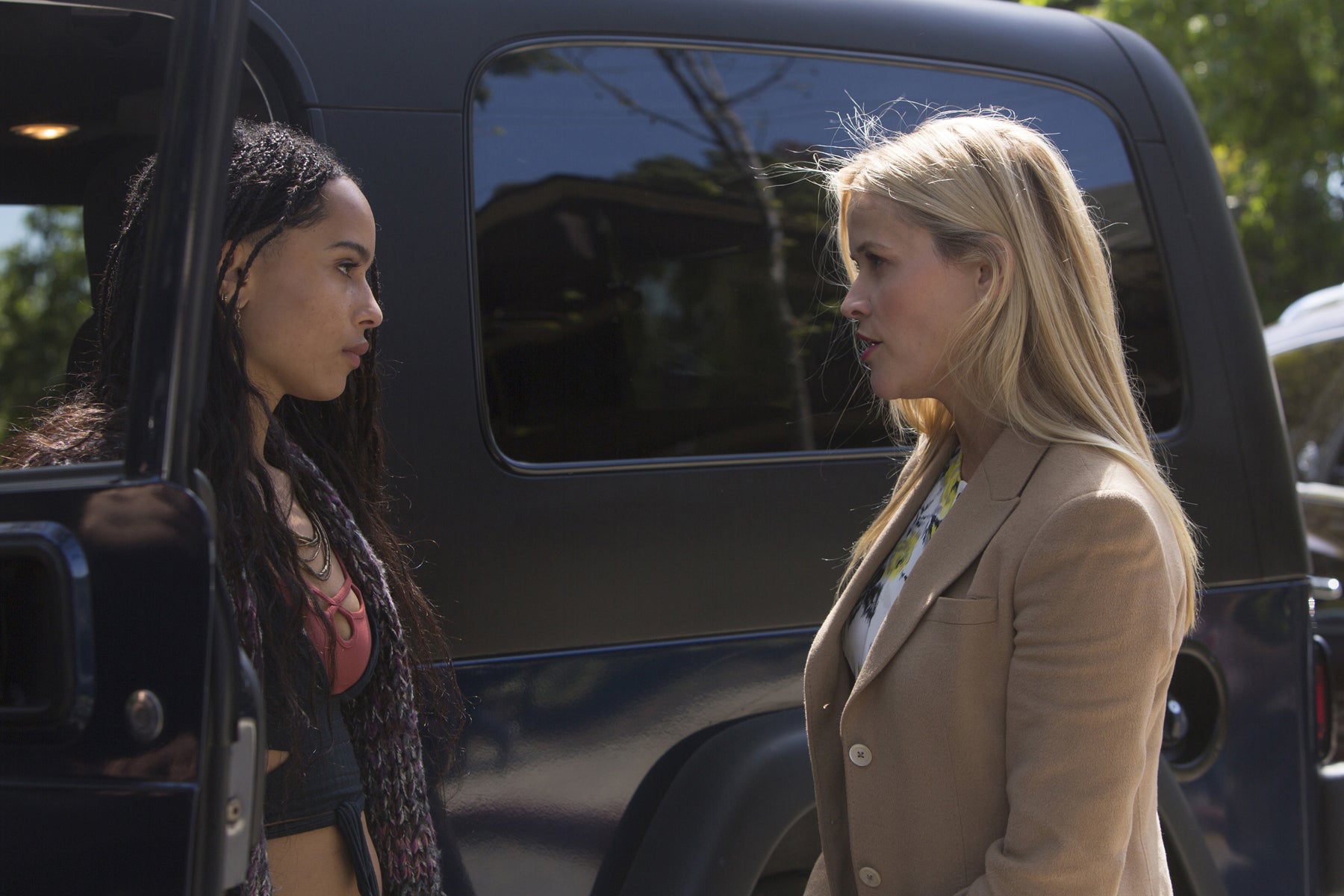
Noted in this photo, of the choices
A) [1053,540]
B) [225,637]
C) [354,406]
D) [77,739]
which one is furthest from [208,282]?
[1053,540]

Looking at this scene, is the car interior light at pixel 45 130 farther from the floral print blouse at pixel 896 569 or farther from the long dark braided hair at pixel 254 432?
the floral print blouse at pixel 896 569

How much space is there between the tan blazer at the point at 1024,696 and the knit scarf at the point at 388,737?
59 cm

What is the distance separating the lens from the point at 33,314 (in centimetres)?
711

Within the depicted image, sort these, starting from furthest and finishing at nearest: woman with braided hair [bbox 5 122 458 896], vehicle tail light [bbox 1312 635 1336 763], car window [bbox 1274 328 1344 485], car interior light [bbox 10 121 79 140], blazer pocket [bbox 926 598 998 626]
Result: car window [bbox 1274 328 1344 485] → vehicle tail light [bbox 1312 635 1336 763] → car interior light [bbox 10 121 79 140] → woman with braided hair [bbox 5 122 458 896] → blazer pocket [bbox 926 598 998 626]

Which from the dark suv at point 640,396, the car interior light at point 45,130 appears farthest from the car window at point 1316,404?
the car interior light at point 45,130

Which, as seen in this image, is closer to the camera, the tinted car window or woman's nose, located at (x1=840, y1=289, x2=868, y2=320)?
woman's nose, located at (x1=840, y1=289, x2=868, y2=320)

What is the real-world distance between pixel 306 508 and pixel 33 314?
6.27m

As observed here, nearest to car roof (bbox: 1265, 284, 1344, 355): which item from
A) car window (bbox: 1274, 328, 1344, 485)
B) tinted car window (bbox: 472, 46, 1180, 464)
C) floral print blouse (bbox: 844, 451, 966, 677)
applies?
car window (bbox: 1274, 328, 1344, 485)

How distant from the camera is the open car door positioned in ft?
3.71

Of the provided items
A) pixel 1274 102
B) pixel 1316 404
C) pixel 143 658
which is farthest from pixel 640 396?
pixel 1274 102

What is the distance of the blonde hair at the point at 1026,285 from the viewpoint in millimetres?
1519

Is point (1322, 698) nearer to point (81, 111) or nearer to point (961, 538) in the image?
point (961, 538)

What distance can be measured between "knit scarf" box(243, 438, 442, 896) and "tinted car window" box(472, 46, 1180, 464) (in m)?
0.34

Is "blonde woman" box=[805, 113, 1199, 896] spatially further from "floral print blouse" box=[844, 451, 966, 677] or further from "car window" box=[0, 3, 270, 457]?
"car window" box=[0, 3, 270, 457]
